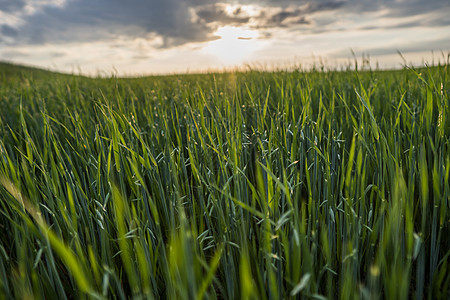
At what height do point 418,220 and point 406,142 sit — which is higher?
point 406,142

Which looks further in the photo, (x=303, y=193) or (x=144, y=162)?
(x=303, y=193)

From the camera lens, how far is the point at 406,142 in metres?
1.42

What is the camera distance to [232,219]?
0.95 meters

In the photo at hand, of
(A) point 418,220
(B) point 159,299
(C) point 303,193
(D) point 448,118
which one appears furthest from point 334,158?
(B) point 159,299

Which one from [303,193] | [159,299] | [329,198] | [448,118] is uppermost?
[448,118]

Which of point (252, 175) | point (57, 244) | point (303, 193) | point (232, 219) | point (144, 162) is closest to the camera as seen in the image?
point (57, 244)

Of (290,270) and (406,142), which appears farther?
(406,142)

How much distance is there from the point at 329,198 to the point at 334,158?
0.28 metres

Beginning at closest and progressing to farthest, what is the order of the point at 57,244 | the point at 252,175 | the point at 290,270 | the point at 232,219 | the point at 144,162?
the point at 57,244, the point at 290,270, the point at 232,219, the point at 144,162, the point at 252,175

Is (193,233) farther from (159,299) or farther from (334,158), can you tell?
(334,158)

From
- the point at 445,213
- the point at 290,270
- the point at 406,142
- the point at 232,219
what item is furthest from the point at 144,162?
the point at 406,142

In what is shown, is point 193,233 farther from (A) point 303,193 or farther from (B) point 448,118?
(B) point 448,118

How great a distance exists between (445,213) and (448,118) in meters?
0.65

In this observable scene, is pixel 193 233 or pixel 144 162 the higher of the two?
pixel 144 162
